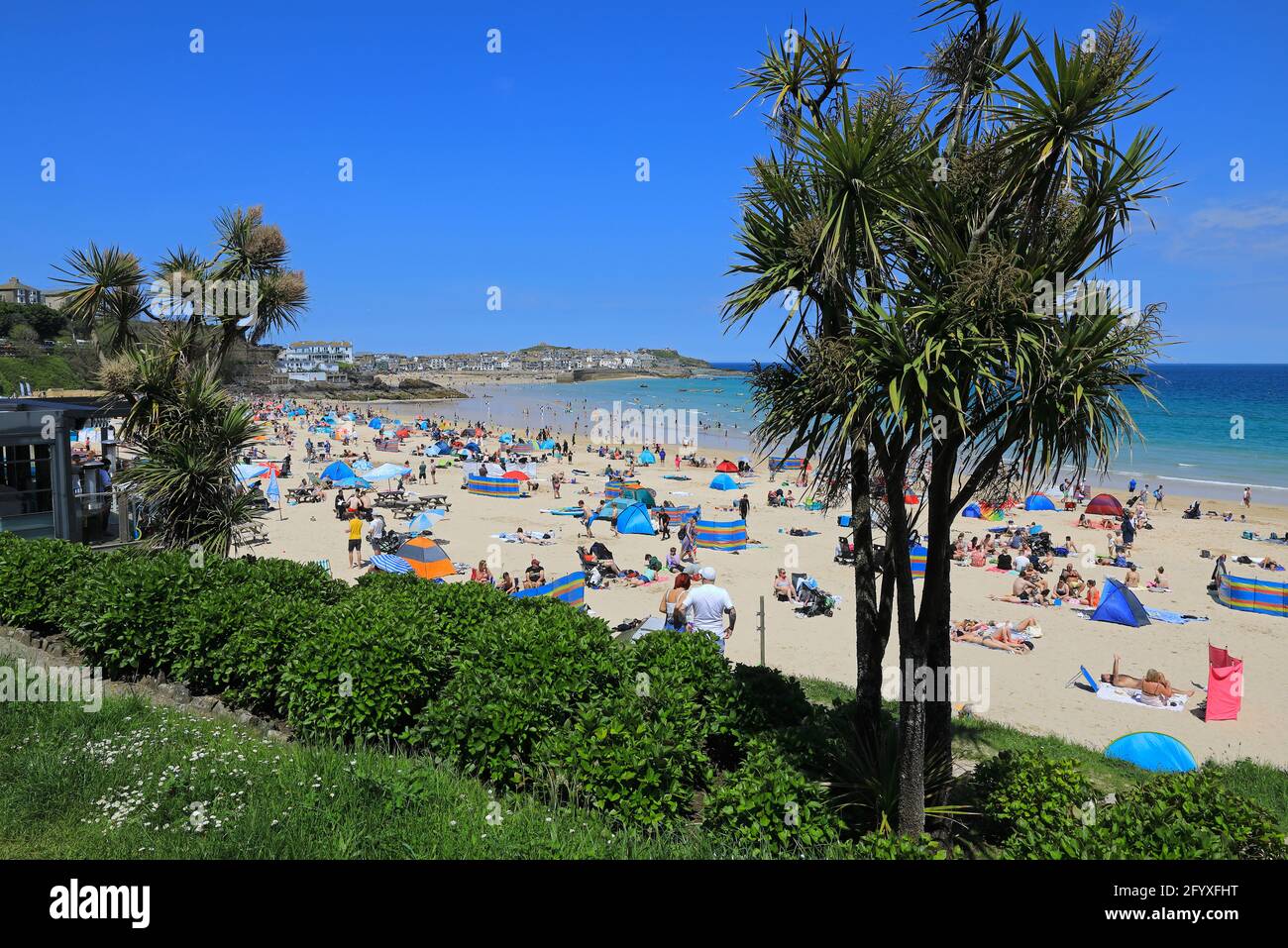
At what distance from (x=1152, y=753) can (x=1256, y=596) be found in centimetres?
1308

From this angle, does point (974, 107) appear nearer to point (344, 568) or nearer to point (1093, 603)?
point (1093, 603)

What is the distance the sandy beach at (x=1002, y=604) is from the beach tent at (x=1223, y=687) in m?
0.21

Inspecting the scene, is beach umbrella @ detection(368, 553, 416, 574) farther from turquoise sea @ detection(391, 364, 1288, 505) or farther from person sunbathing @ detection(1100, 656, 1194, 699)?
person sunbathing @ detection(1100, 656, 1194, 699)

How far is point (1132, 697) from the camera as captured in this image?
13789 mm

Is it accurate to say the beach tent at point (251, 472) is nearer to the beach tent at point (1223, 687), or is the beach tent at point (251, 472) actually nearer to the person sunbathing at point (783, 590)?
the person sunbathing at point (783, 590)

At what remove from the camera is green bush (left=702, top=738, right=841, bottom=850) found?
5184 millimetres

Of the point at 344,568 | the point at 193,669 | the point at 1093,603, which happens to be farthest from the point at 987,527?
the point at 193,669

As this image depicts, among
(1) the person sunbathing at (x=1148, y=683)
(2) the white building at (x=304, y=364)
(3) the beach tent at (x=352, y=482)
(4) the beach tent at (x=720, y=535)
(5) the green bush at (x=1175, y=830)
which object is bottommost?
(1) the person sunbathing at (x=1148, y=683)

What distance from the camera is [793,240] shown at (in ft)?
20.1

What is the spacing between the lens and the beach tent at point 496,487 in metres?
34.7

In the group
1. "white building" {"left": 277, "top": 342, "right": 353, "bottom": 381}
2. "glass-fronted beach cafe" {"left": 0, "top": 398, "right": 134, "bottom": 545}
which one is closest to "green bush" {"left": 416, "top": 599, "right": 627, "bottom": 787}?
"glass-fronted beach cafe" {"left": 0, "top": 398, "right": 134, "bottom": 545}

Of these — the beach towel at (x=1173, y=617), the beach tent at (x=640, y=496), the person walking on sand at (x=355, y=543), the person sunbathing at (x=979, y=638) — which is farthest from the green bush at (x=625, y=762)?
the beach tent at (x=640, y=496)

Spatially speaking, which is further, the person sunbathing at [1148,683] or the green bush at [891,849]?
the person sunbathing at [1148,683]
